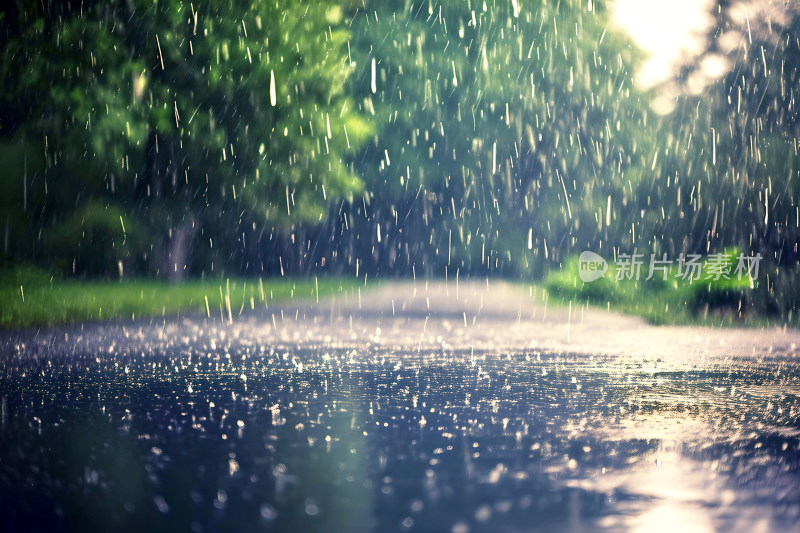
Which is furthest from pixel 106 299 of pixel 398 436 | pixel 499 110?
pixel 499 110

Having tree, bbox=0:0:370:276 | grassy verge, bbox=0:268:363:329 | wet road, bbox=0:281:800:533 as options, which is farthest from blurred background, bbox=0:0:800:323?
wet road, bbox=0:281:800:533

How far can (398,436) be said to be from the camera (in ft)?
26.7

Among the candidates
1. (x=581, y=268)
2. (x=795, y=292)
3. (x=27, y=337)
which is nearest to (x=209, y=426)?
(x=27, y=337)

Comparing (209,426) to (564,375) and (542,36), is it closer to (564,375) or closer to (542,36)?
(564,375)

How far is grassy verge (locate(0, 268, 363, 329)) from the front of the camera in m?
19.9

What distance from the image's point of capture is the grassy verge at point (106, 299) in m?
19.9

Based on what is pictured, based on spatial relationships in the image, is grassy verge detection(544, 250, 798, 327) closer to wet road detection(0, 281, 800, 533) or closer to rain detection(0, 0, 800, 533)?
rain detection(0, 0, 800, 533)

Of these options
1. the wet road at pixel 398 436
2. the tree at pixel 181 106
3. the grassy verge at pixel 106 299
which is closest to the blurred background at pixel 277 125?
the tree at pixel 181 106

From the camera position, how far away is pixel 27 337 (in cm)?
1678

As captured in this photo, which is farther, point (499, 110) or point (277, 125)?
point (499, 110)

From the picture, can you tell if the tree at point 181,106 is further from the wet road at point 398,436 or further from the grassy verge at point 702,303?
the wet road at point 398,436

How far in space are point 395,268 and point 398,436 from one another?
55.5 m

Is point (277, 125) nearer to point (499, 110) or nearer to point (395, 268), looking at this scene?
point (499, 110)

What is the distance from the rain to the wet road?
0.04 m
